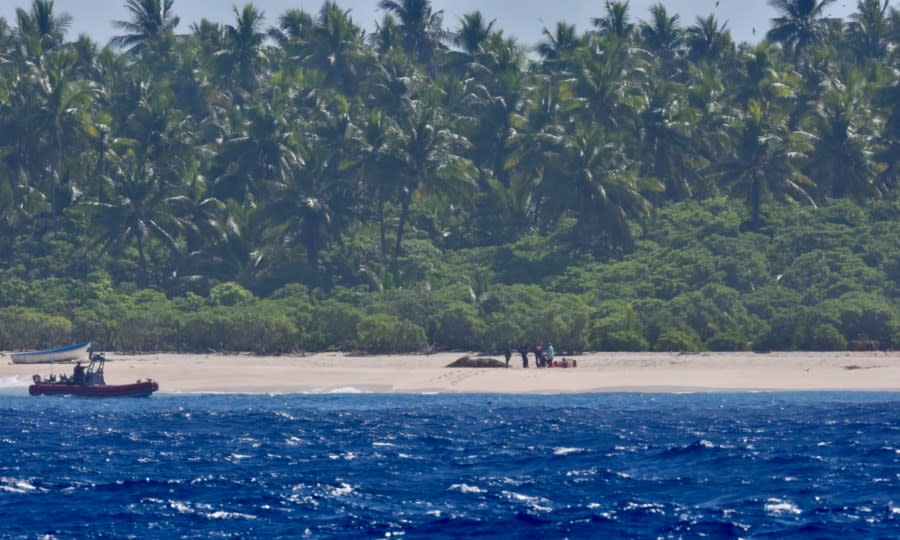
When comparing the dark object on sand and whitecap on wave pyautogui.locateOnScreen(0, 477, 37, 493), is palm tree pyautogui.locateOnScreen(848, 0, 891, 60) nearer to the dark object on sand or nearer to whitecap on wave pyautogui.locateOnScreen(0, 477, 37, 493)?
the dark object on sand

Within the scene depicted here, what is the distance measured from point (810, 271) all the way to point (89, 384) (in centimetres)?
3377

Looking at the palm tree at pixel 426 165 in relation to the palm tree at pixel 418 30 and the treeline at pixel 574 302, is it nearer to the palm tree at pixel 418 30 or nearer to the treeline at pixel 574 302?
the treeline at pixel 574 302

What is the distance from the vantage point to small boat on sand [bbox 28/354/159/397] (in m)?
48.7

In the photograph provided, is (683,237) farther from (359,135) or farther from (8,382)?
(8,382)

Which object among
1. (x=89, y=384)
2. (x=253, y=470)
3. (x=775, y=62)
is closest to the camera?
(x=253, y=470)

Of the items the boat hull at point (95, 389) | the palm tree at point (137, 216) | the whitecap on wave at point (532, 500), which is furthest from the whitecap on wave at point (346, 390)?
the palm tree at point (137, 216)

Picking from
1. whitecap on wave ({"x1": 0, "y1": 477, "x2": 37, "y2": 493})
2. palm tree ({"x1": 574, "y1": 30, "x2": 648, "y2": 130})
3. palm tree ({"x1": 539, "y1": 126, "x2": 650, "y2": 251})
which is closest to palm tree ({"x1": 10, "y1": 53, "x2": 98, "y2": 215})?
palm tree ({"x1": 539, "y1": 126, "x2": 650, "y2": 251})

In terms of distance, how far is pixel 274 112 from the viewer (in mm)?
79062

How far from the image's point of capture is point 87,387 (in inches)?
1941

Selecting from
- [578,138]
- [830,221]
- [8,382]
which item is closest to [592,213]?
[578,138]

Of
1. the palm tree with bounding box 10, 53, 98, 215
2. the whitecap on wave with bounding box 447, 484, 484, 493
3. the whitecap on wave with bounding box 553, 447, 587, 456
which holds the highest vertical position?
the palm tree with bounding box 10, 53, 98, 215

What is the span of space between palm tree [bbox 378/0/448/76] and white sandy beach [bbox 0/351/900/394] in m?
51.6

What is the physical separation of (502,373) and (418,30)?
192 ft

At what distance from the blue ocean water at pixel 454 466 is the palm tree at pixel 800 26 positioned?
62.4 metres
